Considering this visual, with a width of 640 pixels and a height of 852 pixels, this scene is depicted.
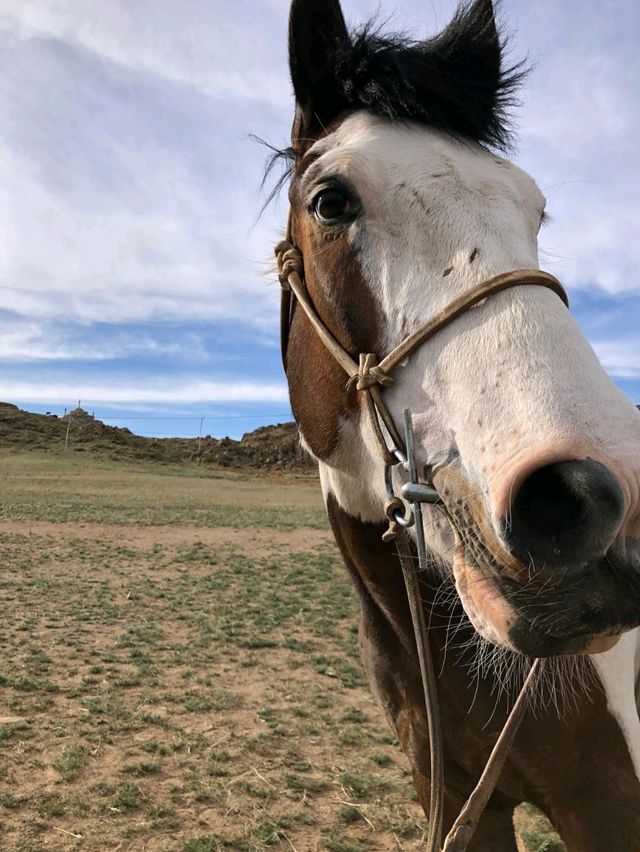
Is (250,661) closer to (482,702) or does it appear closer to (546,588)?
(482,702)

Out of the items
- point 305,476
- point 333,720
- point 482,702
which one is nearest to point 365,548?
point 482,702

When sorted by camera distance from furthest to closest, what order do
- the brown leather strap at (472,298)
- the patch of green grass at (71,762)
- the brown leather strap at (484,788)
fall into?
the patch of green grass at (71,762)
the brown leather strap at (484,788)
the brown leather strap at (472,298)

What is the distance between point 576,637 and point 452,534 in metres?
0.38

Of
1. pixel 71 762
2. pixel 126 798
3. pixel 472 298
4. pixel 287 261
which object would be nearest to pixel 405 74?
pixel 287 261

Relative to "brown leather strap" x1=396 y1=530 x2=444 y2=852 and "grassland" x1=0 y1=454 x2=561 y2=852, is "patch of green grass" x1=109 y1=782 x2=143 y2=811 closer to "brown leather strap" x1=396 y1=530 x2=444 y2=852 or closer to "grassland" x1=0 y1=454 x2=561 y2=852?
"grassland" x1=0 y1=454 x2=561 y2=852

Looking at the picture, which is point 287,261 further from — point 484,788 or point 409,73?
point 484,788

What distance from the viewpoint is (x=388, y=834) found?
3904 mm

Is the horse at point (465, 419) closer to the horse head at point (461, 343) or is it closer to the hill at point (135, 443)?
the horse head at point (461, 343)

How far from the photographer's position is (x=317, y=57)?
2.21 m

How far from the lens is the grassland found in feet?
12.8

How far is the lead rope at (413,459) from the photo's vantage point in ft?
4.84

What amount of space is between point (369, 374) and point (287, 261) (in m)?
0.70

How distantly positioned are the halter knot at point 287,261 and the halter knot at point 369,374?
562 millimetres

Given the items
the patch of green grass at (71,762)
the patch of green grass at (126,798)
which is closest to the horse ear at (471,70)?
the patch of green grass at (126,798)
